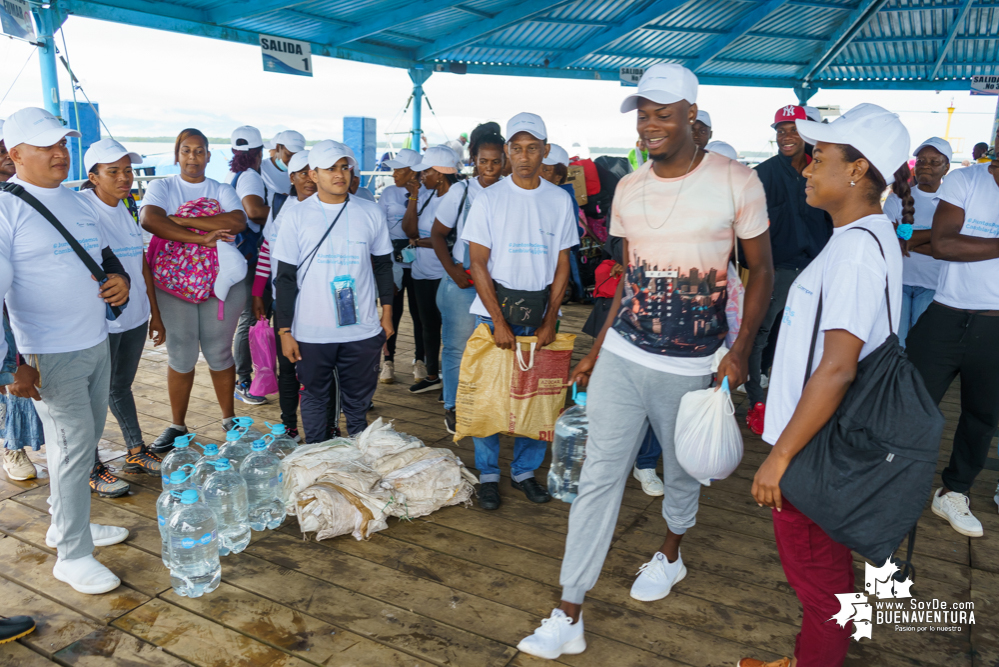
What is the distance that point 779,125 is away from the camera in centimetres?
396

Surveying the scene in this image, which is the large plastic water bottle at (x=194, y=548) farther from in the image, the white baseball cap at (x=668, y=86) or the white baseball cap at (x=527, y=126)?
the white baseball cap at (x=668, y=86)

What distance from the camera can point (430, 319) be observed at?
502 cm

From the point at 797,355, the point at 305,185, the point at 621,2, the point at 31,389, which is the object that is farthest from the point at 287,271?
the point at 621,2

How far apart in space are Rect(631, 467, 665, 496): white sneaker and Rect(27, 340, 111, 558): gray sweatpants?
8.21 ft

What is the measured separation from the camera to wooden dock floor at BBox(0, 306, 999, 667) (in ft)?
7.49

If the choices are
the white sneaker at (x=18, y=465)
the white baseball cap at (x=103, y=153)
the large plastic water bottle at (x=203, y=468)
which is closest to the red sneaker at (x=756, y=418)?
the large plastic water bottle at (x=203, y=468)

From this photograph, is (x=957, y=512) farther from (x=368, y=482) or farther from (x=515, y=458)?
(x=368, y=482)

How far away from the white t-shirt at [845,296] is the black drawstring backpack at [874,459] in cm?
2

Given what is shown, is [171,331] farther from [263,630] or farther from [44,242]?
[263,630]

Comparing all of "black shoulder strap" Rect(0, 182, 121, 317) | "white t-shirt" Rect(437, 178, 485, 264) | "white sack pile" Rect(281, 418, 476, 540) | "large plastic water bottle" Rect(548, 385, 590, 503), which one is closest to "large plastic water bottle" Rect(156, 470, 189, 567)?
"white sack pile" Rect(281, 418, 476, 540)

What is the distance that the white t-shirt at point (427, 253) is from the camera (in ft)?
15.6

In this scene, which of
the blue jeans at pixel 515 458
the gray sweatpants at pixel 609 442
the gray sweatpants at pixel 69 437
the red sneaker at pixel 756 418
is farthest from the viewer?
the red sneaker at pixel 756 418

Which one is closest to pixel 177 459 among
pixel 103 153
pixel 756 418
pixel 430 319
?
pixel 103 153

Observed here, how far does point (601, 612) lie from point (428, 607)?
2.07 feet
